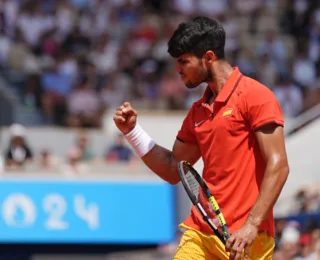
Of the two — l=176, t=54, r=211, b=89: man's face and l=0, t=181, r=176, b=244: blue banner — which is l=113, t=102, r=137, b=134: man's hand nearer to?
l=176, t=54, r=211, b=89: man's face

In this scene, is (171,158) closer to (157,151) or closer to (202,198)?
(157,151)

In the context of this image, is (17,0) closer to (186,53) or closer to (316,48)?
(316,48)

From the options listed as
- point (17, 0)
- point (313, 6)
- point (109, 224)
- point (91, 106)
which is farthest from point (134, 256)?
point (313, 6)

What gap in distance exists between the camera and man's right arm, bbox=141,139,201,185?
625cm

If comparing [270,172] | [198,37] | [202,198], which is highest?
[198,37]

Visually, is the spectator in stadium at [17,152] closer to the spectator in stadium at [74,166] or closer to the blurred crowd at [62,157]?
the blurred crowd at [62,157]

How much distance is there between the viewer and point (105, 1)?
18.5 metres

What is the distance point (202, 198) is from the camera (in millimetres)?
5895

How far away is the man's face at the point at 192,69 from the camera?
586 cm

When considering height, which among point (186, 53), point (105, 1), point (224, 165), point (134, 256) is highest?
point (105, 1)

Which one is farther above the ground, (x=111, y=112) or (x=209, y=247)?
(x=111, y=112)

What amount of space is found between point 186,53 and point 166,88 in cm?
1136

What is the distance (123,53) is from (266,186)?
1240 centimetres

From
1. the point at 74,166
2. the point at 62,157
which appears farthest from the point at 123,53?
the point at 74,166
